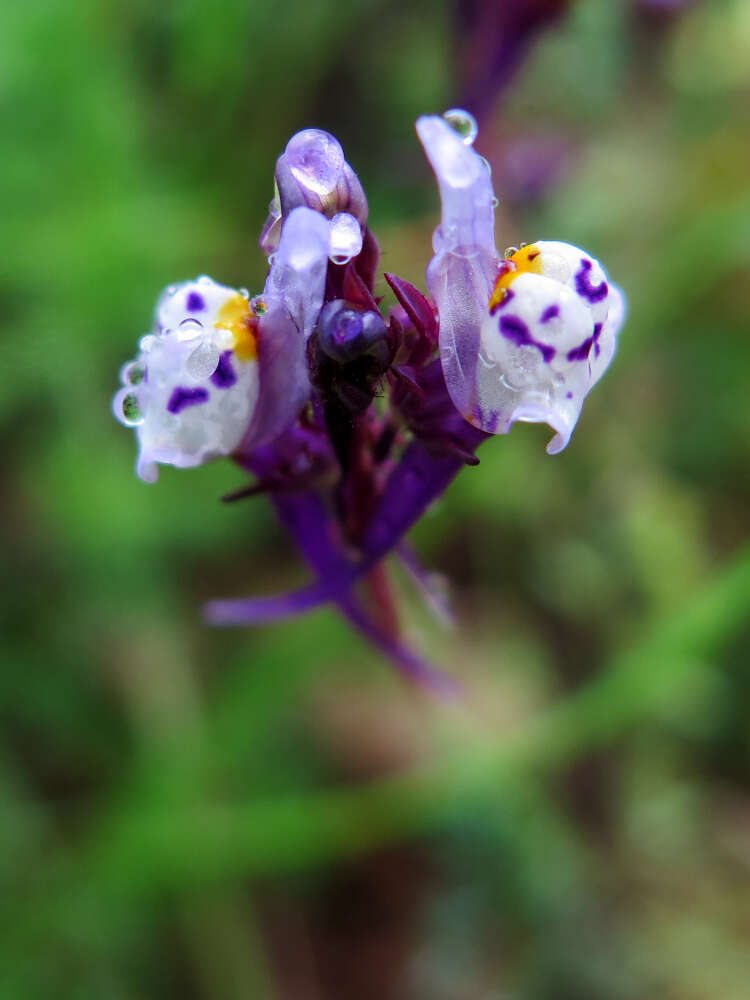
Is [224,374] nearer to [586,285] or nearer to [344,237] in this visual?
[344,237]

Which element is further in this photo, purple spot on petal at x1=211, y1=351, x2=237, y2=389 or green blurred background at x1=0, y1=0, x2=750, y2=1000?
green blurred background at x1=0, y1=0, x2=750, y2=1000

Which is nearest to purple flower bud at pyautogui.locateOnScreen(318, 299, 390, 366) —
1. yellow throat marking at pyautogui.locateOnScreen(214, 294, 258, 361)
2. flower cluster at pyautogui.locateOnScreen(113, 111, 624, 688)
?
flower cluster at pyautogui.locateOnScreen(113, 111, 624, 688)

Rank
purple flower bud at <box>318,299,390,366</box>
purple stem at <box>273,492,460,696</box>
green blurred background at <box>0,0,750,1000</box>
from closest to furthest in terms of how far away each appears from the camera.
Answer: purple flower bud at <box>318,299,390,366</box>
purple stem at <box>273,492,460,696</box>
green blurred background at <box>0,0,750,1000</box>

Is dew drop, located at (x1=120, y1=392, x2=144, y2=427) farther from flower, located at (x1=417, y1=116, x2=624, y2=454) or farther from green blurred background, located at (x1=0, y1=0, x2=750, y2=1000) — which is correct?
green blurred background, located at (x1=0, y1=0, x2=750, y2=1000)

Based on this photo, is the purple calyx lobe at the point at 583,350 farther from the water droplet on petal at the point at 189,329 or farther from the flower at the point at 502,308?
the water droplet on petal at the point at 189,329

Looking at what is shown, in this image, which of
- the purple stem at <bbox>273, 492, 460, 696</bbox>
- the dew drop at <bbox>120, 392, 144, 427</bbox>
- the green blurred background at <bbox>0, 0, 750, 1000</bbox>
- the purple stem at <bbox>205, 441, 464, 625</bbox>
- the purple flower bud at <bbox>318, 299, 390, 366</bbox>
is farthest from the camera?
the green blurred background at <bbox>0, 0, 750, 1000</bbox>

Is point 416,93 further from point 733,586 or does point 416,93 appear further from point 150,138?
point 733,586

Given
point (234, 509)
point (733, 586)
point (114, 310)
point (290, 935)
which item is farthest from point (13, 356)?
point (733, 586)
